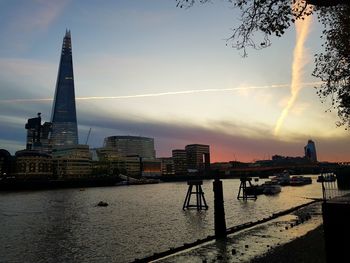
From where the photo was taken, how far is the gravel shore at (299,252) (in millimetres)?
19250

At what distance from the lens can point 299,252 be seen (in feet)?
69.1

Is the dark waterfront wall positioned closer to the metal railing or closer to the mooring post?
the metal railing

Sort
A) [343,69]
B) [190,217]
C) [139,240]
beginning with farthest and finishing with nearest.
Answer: [190,217] < [139,240] < [343,69]

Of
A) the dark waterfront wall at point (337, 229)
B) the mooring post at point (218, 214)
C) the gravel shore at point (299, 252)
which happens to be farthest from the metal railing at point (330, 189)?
the mooring post at point (218, 214)

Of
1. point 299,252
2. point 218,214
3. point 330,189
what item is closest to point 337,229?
point 299,252

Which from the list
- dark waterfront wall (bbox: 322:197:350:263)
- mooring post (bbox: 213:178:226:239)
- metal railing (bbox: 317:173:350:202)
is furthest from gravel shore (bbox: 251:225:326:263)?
dark waterfront wall (bbox: 322:197:350:263)

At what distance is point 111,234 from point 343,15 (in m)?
37.2

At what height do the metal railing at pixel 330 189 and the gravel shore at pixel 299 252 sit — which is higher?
the metal railing at pixel 330 189

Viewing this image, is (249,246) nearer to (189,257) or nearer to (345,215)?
(189,257)

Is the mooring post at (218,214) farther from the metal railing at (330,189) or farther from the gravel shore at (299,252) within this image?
the metal railing at (330,189)

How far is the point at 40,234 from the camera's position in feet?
159

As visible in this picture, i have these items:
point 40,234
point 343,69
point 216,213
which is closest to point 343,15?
point 343,69

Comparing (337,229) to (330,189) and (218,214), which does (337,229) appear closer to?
(218,214)

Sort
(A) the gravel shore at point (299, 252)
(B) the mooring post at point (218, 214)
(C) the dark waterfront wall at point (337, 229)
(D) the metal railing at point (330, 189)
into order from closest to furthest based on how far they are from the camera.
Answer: (C) the dark waterfront wall at point (337, 229), (A) the gravel shore at point (299, 252), (D) the metal railing at point (330, 189), (B) the mooring post at point (218, 214)
